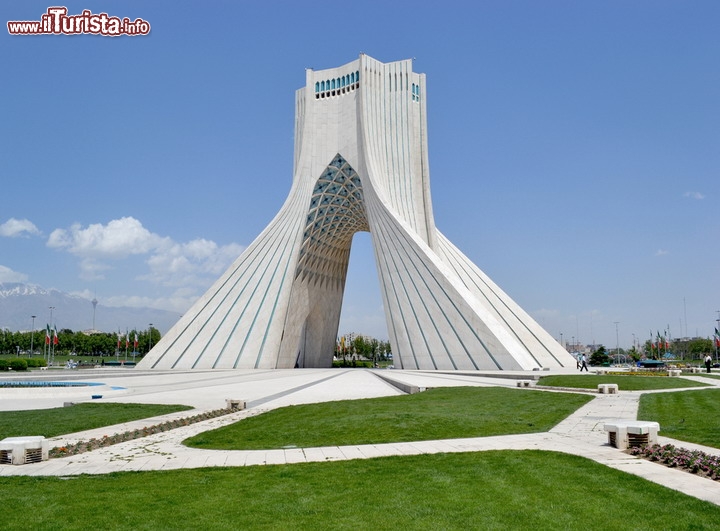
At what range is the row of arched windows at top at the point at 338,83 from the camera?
34.9 meters

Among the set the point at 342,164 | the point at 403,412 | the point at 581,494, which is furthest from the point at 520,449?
the point at 342,164

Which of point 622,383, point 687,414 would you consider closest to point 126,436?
point 687,414

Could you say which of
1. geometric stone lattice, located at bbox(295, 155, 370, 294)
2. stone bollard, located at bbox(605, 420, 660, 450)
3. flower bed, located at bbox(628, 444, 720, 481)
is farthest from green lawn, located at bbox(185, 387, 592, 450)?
geometric stone lattice, located at bbox(295, 155, 370, 294)

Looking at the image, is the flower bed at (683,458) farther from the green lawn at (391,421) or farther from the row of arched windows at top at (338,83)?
the row of arched windows at top at (338,83)

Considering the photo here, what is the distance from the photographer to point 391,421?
8.56 m

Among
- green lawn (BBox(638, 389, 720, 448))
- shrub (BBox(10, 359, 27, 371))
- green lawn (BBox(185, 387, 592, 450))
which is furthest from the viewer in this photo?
shrub (BBox(10, 359, 27, 371))

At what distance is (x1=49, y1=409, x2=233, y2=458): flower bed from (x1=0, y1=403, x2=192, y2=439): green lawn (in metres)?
1.03

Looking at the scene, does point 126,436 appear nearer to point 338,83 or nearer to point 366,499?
point 366,499

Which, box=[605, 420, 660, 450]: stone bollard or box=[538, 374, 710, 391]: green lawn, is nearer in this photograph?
box=[605, 420, 660, 450]: stone bollard

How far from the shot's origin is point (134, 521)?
166 inches

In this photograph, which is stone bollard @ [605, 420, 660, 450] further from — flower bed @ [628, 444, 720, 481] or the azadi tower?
the azadi tower

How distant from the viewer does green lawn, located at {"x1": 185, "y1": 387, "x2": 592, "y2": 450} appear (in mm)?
7637

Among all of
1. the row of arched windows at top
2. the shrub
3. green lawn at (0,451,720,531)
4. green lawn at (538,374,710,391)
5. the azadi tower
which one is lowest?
the shrub

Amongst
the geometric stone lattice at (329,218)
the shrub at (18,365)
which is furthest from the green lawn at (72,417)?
the shrub at (18,365)
